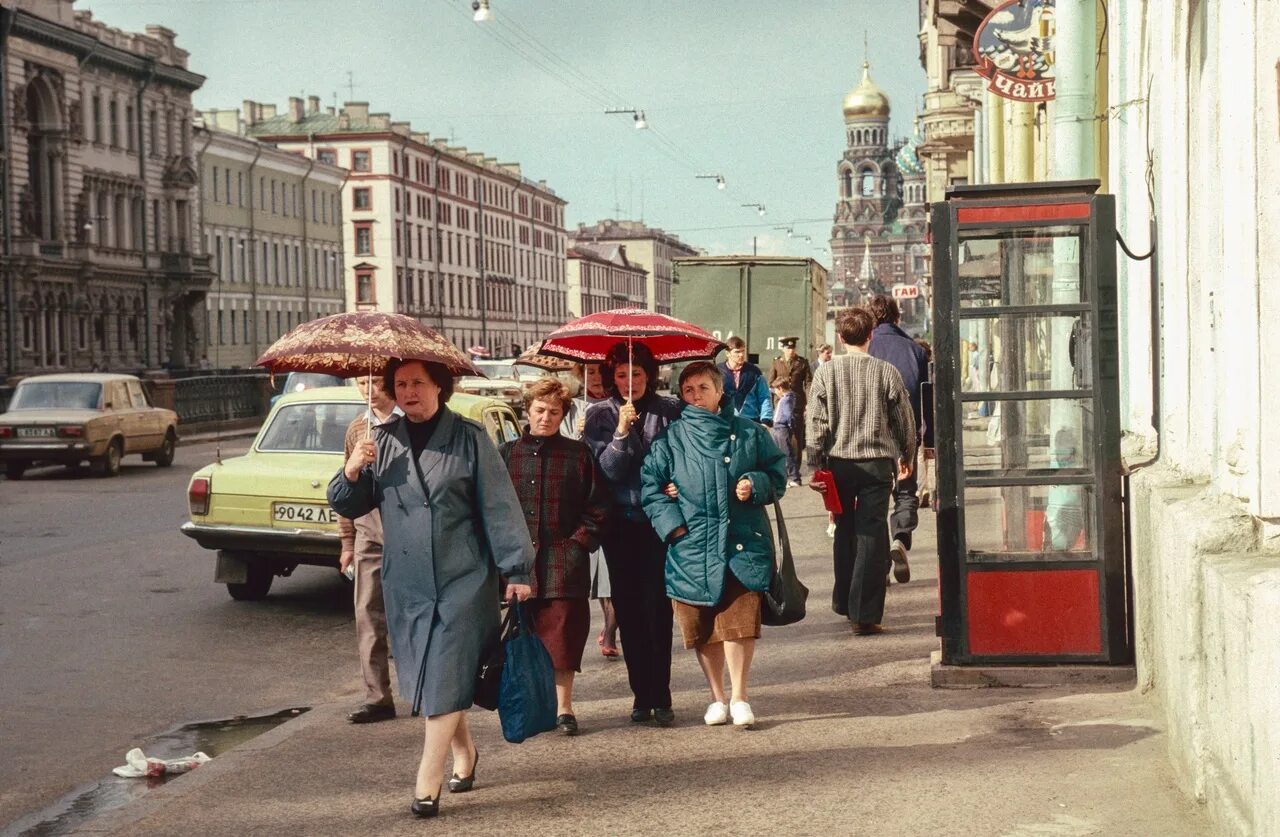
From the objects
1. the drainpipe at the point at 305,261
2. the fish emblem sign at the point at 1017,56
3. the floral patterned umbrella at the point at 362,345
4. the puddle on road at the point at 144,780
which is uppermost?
the drainpipe at the point at 305,261

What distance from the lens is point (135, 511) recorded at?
70.4ft

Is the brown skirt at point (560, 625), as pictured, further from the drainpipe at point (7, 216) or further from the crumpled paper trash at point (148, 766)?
the drainpipe at point (7, 216)

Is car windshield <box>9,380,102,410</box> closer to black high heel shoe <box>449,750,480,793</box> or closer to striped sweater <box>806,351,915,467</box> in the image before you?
striped sweater <box>806,351,915,467</box>

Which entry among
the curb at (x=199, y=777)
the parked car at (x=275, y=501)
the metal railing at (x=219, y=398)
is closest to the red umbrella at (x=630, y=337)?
the curb at (x=199, y=777)

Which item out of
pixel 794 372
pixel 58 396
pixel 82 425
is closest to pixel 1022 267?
pixel 794 372

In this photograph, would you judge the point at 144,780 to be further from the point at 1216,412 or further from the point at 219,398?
the point at 219,398

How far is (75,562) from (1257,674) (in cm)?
1309

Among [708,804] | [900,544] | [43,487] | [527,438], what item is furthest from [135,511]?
[708,804]

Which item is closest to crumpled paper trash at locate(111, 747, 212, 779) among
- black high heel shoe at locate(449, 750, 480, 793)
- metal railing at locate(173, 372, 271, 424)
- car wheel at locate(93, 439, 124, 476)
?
black high heel shoe at locate(449, 750, 480, 793)

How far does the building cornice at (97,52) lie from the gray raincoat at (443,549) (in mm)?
63175

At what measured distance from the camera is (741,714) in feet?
25.9

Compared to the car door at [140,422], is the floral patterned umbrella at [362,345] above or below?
above

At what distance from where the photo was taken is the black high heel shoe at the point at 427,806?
21.1 ft

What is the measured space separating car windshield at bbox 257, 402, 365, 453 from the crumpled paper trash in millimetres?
5514
